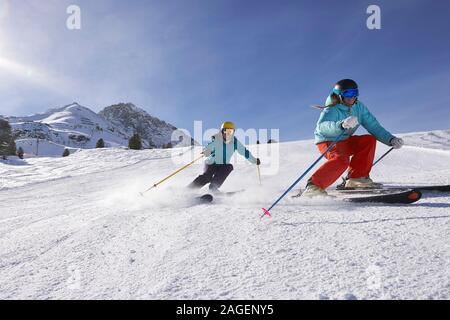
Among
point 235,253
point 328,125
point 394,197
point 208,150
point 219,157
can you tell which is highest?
point 328,125

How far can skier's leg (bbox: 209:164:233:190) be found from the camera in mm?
5625

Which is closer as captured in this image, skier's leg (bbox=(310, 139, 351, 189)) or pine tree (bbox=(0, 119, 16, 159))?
skier's leg (bbox=(310, 139, 351, 189))

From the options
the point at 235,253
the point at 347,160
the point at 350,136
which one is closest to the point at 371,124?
the point at 350,136

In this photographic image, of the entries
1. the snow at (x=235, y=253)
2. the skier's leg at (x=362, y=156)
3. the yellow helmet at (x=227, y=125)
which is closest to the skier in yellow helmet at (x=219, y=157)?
the yellow helmet at (x=227, y=125)

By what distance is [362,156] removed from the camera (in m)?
4.09

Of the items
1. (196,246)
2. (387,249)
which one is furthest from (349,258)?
(196,246)

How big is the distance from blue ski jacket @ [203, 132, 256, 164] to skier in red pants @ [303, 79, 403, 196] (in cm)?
220

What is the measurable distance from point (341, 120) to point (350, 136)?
0.46 m

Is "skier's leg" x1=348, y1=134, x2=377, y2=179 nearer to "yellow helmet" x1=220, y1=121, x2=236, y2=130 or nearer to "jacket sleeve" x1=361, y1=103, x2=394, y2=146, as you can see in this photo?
"jacket sleeve" x1=361, y1=103, x2=394, y2=146

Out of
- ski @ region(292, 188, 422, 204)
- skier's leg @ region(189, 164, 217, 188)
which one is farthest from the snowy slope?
ski @ region(292, 188, 422, 204)

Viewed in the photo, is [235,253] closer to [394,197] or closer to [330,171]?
[394,197]

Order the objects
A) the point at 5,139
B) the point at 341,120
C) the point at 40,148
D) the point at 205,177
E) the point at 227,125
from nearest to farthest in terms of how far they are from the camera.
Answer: the point at 341,120
the point at 205,177
the point at 227,125
the point at 5,139
the point at 40,148

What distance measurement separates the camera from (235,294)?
1.45m

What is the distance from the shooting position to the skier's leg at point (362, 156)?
13.4 ft
